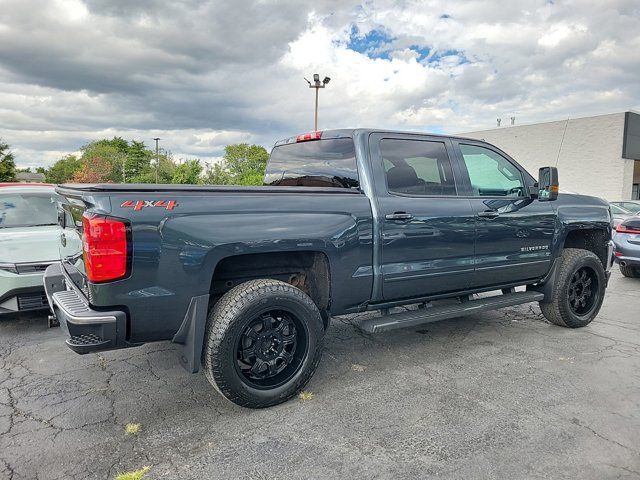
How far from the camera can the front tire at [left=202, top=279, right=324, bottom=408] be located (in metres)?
2.97

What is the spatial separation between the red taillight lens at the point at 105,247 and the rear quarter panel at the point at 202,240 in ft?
0.17

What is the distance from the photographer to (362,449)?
2.73 metres

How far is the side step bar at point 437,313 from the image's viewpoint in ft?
12.2

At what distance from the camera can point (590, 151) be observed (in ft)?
77.5

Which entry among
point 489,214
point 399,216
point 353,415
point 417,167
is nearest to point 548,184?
point 489,214

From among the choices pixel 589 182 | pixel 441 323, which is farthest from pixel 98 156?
pixel 441 323

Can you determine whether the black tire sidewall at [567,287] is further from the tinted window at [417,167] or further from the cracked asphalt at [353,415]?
the tinted window at [417,167]

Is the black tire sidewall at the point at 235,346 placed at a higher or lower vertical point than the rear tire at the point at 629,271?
higher

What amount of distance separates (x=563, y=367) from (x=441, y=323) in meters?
1.50

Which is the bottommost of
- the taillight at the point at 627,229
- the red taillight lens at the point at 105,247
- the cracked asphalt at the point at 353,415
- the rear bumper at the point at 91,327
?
the cracked asphalt at the point at 353,415

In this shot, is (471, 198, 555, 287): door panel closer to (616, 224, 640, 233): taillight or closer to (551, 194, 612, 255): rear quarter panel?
(551, 194, 612, 255): rear quarter panel

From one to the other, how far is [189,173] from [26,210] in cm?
3612

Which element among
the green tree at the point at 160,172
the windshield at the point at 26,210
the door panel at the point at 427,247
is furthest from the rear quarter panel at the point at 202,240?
the green tree at the point at 160,172

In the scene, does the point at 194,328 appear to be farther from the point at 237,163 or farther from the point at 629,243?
the point at 237,163
